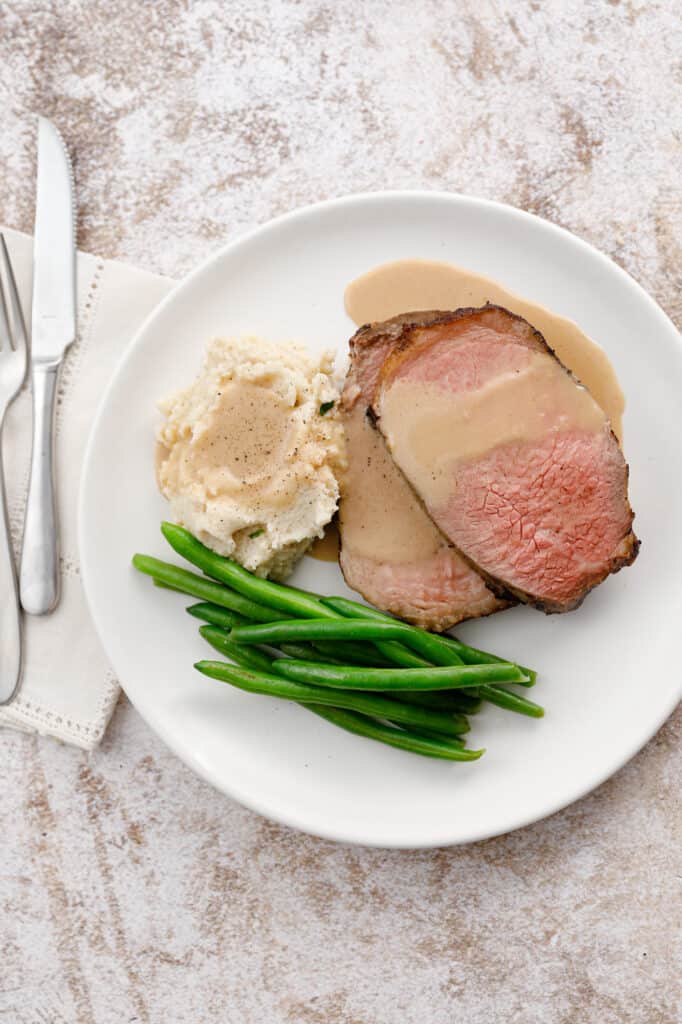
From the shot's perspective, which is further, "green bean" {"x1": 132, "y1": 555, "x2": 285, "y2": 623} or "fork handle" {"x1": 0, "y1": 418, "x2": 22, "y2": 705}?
"fork handle" {"x1": 0, "y1": 418, "x2": 22, "y2": 705}

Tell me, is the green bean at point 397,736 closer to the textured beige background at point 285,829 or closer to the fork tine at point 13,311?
the textured beige background at point 285,829

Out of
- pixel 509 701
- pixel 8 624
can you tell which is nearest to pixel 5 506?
pixel 8 624

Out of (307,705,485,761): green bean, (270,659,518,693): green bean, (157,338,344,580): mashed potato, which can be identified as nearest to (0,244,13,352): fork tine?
(157,338,344,580): mashed potato

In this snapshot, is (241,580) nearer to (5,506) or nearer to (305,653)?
(305,653)

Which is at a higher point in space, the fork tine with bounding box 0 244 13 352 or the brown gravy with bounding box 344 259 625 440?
the brown gravy with bounding box 344 259 625 440

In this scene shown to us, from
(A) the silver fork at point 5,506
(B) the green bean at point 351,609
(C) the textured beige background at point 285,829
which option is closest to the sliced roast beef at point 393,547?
(B) the green bean at point 351,609

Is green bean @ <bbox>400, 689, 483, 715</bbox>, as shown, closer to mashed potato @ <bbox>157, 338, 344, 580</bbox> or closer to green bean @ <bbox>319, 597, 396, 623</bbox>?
green bean @ <bbox>319, 597, 396, 623</bbox>
